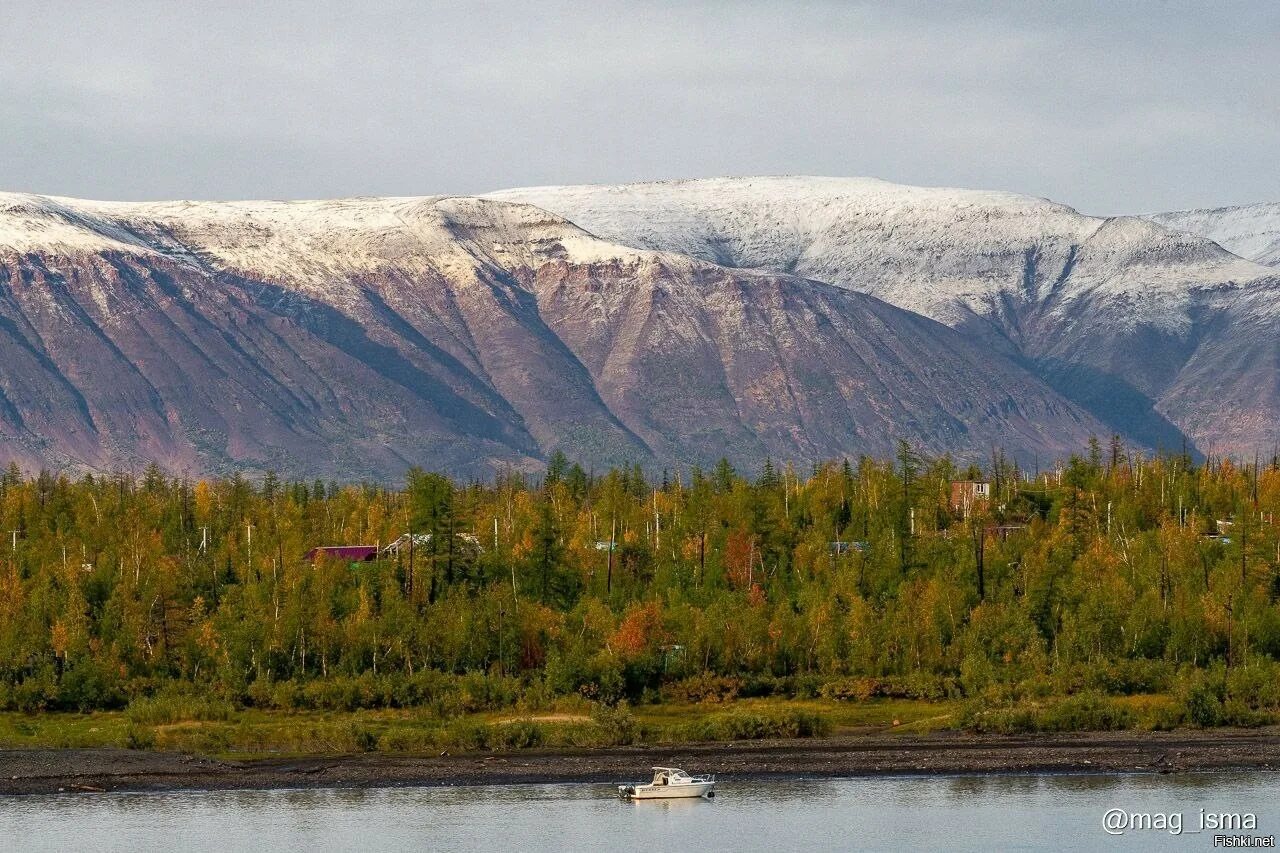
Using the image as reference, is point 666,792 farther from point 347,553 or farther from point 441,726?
point 347,553

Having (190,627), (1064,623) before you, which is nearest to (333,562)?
(190,627)

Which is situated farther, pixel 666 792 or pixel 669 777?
pixel 669 777

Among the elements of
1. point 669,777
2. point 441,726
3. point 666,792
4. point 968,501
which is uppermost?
point 968,501

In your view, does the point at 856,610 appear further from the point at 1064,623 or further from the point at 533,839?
the point at 533,839

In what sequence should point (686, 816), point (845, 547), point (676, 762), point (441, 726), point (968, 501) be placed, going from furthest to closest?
point (968, 501)
point (845, 547)
point (441, 726)
point (676, 762)
point (686, 816)

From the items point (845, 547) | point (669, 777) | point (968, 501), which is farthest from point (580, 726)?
point (968, 501)

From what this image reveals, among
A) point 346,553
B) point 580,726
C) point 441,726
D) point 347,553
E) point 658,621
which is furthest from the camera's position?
point 347,553

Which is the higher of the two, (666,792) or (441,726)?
(441,726)

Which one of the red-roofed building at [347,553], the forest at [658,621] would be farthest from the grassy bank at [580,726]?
the red-roofed building at [347,553]
